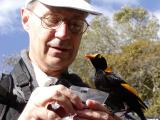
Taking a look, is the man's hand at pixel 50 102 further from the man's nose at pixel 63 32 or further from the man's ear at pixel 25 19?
the man's ear at pixel 25 19

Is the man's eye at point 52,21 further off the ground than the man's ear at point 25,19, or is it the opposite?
the man's eye at point 52,21

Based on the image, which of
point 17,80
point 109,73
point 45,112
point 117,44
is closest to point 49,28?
point 17,80

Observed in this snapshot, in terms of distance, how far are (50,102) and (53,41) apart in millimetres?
549

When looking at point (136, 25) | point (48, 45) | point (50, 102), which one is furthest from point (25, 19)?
point (136, 25)

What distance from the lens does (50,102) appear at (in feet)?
3.59

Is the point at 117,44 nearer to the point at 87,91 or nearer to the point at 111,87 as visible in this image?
the point at 111,87

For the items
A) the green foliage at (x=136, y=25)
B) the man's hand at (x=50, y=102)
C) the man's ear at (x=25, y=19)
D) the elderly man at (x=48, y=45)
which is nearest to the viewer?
the man's hand at (x=50, y=102)

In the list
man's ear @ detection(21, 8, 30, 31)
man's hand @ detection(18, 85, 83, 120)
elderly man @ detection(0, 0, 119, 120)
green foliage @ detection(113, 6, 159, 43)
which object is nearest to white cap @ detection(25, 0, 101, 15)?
elderly man @ detection(0, 0, 119, 120)

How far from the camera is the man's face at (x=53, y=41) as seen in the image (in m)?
1.60

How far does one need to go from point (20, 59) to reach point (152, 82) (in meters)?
21.7

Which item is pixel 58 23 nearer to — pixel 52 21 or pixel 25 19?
pixel 52 21

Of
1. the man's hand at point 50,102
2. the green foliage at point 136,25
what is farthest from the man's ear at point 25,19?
the green foliage at point 136,25

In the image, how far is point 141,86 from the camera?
894 inches

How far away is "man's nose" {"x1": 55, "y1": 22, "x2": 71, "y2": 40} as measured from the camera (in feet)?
5.17
